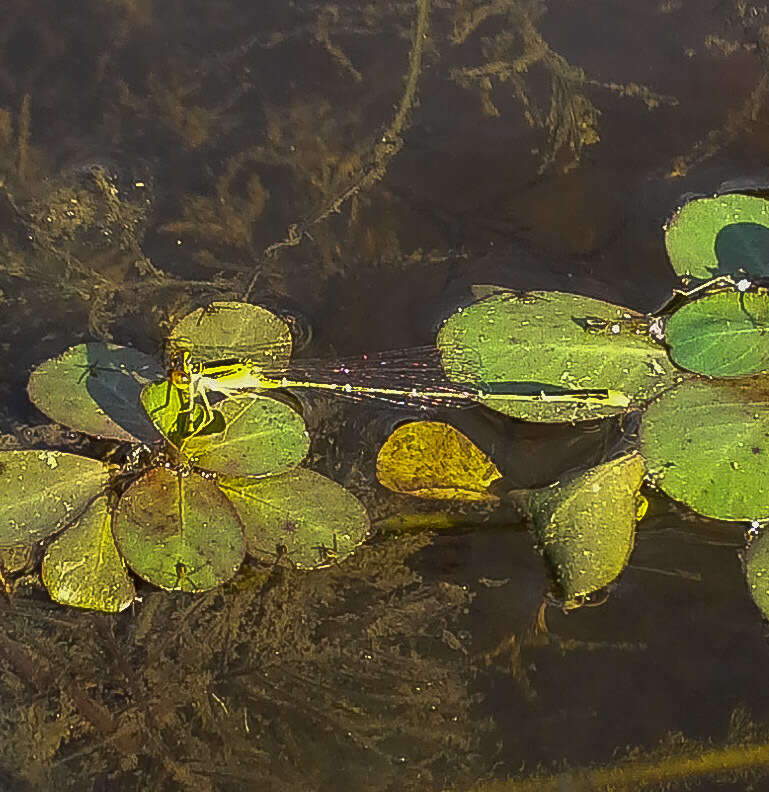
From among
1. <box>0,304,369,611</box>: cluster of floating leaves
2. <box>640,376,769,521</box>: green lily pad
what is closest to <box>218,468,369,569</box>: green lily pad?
<box>0,304,369,611</box>: cluster of floating leaves

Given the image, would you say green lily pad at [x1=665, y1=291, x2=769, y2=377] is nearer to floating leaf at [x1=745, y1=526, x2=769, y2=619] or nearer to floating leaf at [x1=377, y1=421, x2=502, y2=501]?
floating leaf at [x1=745, y1=526, x2=769, y2=619]

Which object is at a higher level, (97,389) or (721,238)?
(721,238)

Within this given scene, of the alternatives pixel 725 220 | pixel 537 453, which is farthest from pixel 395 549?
pixel 725 220

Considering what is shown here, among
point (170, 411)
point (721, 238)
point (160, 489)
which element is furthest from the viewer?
point (721, 238)

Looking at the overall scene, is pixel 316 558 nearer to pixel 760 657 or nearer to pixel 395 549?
pixel 395 549

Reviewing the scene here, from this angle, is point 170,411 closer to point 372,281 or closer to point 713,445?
point 372,281

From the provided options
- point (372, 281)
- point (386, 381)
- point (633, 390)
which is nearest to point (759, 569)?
point (633, 390)
